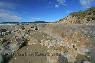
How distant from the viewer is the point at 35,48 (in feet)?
50.9

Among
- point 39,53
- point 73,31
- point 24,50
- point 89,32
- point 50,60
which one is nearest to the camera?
point 50,60

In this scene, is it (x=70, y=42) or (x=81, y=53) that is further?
(x=70, y=42)

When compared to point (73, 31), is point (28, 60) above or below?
Answer: below

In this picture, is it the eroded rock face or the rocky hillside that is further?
the rocky hillside

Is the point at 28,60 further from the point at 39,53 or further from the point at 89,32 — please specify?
the point at 89,32

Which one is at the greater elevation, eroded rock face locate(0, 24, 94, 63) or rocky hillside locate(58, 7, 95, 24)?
rocky hillside locate(58, 7, 95, 24)

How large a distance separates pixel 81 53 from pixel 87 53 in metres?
0.43

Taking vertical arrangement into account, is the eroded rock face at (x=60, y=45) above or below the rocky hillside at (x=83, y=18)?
below

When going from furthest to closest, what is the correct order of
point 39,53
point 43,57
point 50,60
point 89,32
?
point 89,32 → point 39,53 → point 43,57 → point 50,60

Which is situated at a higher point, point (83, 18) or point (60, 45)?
point (83, 18)

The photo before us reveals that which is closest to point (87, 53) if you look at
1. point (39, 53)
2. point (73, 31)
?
point (39, 53)

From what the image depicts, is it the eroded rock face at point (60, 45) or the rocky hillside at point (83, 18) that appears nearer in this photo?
the eroded rock face at point (60, 45)

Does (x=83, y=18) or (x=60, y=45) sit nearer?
(x=60, y=45)

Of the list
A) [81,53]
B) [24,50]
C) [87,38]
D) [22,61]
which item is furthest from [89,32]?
[22,61]
